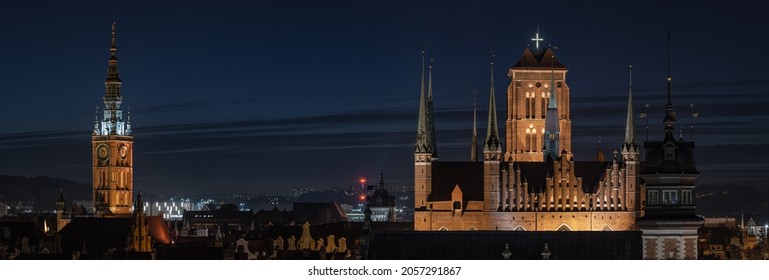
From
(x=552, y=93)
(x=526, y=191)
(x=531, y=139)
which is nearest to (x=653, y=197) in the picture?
(x=526, y=191)

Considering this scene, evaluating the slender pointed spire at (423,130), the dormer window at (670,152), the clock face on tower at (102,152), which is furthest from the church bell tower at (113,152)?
the dormer window at (670,152)

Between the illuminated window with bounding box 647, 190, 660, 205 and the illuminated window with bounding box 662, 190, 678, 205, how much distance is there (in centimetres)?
24

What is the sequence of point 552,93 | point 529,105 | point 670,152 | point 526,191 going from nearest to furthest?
point 670,152 → point 526,191 → point 552,93 → point 529,105

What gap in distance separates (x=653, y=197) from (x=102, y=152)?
3950 inches

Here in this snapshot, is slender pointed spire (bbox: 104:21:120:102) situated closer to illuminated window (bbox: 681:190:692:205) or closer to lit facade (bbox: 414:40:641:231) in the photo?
lit facade (bbox: 414:40:641:231)

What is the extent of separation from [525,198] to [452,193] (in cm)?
517

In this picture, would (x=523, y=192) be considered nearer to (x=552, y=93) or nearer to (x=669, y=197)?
(x=552, y=93)

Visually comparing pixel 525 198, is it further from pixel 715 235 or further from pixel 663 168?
pixel 663 168

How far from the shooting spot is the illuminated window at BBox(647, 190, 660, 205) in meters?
69.0

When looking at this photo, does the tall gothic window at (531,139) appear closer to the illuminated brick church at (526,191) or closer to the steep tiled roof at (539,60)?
the steep tiled roof at (539,60)

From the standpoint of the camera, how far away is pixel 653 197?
69188mm

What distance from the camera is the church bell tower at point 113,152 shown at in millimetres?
161125
